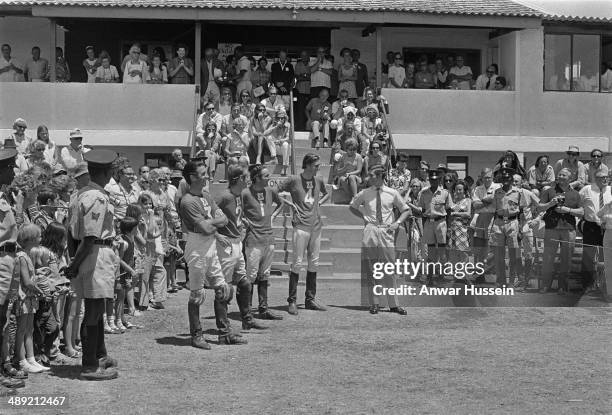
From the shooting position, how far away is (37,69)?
23.2 m

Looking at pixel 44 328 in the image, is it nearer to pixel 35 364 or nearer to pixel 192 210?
pixel 35 364

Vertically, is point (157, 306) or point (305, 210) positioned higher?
point (305, 210)

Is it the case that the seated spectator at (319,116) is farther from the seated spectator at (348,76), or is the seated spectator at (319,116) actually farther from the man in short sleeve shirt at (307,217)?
the man in short sleeve shirt at (307,217)

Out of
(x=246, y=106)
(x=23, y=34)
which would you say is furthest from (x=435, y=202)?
(x=23, y=34)

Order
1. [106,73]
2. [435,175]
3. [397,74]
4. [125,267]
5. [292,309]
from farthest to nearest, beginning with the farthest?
[397,74], [106,73], [435,175], [292,309], [125,267]

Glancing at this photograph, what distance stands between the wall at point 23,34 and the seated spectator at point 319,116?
6657 mm

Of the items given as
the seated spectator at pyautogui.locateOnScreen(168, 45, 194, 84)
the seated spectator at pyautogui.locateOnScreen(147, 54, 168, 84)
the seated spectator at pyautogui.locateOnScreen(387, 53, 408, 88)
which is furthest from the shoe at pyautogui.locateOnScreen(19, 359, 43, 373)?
the seated spectator at pyautogui.locateOnScreen(387, 53, 408, 88)

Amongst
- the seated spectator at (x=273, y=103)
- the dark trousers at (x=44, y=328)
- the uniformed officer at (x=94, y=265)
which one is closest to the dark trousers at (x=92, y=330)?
the uniformed officer at (x=94, y=265)

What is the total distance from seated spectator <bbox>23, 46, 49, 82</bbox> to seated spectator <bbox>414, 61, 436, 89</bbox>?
8.58 meters

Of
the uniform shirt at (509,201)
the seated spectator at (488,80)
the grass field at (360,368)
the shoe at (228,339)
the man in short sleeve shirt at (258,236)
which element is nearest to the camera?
the grass field at (360,368)

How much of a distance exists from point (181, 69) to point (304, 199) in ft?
33.7

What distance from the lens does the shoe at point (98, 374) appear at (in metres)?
8.93

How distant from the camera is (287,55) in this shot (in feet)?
83.4

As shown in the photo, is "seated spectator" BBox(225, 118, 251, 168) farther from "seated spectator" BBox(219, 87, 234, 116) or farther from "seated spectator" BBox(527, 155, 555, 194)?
"seated spectator" BBox(527, 155, 555, 194)
